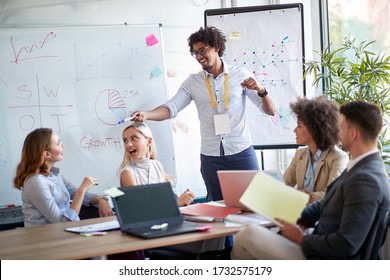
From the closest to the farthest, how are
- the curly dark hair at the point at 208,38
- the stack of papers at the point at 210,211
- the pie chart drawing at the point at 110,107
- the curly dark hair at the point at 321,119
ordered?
the stack of papers at the point at 210,211 → the curly dark hair at the point at 321,119 → the curly dark hair at the point at 208,38 → the pie chart drawing at the point at 110,107

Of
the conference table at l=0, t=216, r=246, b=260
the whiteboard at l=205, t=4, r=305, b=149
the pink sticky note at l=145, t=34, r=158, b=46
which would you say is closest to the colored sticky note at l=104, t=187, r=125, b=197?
the conference table at l=0, t=216, r=246, b=260

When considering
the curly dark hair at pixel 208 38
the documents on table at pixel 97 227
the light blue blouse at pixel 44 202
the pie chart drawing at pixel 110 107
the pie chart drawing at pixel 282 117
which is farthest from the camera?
the pie chart drawing at pixel 282 117

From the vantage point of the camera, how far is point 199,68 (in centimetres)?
460

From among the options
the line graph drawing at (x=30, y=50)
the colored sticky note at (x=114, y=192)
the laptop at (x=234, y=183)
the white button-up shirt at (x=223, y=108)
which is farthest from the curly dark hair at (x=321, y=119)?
the line graph drawing at (x=30, y=50)

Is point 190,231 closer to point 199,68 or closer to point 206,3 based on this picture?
point 199,68

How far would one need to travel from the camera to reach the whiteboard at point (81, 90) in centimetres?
392

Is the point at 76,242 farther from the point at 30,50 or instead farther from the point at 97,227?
the point at 30,50

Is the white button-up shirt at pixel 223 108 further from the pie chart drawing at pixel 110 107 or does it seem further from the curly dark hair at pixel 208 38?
the pie chart drawing at pixel 110 107

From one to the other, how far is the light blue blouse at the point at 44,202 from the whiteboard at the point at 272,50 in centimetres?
188

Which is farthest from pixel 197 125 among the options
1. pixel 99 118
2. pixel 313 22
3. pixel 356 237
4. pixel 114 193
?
pixel 356 237

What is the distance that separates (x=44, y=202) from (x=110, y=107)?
1315mm

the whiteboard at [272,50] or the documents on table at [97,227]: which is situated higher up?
the whiteboard at [272,50]

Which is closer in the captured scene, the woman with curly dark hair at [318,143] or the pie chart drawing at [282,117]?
the woman with curly dark hair at [318,143]
